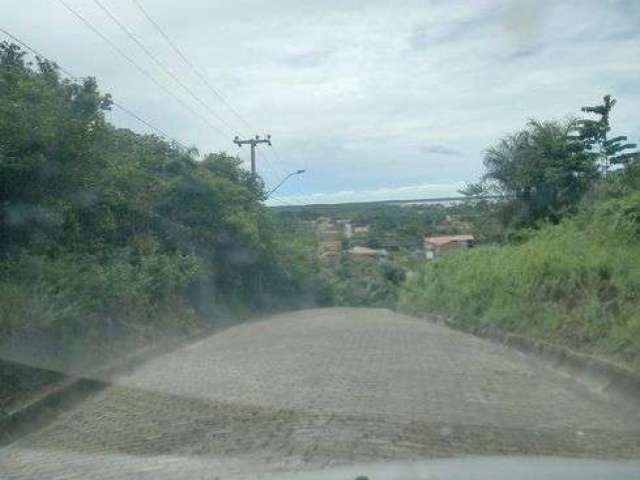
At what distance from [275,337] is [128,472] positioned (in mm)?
12391

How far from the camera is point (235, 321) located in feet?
103

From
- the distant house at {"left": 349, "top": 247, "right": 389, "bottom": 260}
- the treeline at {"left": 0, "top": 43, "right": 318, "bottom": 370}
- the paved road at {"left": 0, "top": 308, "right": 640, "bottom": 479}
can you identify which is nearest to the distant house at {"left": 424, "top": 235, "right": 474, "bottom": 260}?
the distant house at {"left": 349, "top": 247, "right": 389, "bottom": 260}

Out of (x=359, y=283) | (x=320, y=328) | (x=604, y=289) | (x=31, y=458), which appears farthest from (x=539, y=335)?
(x=359, y=283)

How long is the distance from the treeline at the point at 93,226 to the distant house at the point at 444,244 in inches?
482

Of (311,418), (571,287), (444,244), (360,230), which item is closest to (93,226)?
(571,287)

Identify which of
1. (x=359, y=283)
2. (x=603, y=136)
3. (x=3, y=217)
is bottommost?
(x=359, y=283)

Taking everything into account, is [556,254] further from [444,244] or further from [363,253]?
[363,253]

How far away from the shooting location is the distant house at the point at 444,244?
140 feet

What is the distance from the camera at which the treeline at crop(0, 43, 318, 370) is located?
1290 centimetres

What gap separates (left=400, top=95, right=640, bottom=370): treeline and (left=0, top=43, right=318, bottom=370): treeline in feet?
25.1

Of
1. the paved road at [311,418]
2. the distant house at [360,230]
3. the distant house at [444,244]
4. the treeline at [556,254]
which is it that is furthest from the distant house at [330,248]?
the paved road at [311,418]

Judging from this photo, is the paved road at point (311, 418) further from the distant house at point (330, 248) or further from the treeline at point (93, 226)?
the distant house at point (330, 248)

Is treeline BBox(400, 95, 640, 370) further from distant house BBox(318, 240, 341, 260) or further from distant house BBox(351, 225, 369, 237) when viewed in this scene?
distant house BBox(318, 240, 341, 260)

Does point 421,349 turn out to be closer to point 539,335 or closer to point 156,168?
point 539,335
